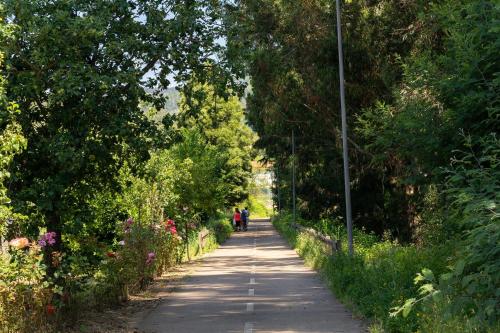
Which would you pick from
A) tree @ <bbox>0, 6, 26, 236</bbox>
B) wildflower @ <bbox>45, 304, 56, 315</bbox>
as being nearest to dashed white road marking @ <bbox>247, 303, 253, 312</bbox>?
wildflower @ <bbox>45, 304, 56, 315</bbox>

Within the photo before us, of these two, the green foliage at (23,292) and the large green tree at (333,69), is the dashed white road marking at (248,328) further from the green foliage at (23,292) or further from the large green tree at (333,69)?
the large green tree at (333,69)

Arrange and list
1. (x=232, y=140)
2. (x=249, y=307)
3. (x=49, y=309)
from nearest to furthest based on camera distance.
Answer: (x=49, y=309) < (x=249, y=307) < (x=232, y=140)

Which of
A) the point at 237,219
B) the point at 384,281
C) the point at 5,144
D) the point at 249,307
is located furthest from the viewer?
the point at 237,219

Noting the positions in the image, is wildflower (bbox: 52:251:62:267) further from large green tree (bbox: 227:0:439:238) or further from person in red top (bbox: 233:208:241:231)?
person in red top (bbox: 233:208:241:231)

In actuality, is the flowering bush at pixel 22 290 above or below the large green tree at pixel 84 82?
below

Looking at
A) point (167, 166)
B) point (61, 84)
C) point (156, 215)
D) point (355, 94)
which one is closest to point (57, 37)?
point (61, 84)

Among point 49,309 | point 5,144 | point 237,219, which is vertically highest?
point 5,144

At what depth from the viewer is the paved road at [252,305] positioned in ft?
39.9

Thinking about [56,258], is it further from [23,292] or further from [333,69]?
[333,69]

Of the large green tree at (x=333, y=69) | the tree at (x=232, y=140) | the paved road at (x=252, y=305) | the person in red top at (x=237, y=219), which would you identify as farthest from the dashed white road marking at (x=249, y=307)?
the person in red top at (x=237, y=219)

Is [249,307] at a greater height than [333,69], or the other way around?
[333,69]

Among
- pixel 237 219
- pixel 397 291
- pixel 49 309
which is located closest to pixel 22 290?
pixel 49 309

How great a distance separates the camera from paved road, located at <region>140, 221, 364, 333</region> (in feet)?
39.9

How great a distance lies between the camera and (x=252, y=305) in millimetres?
15219
